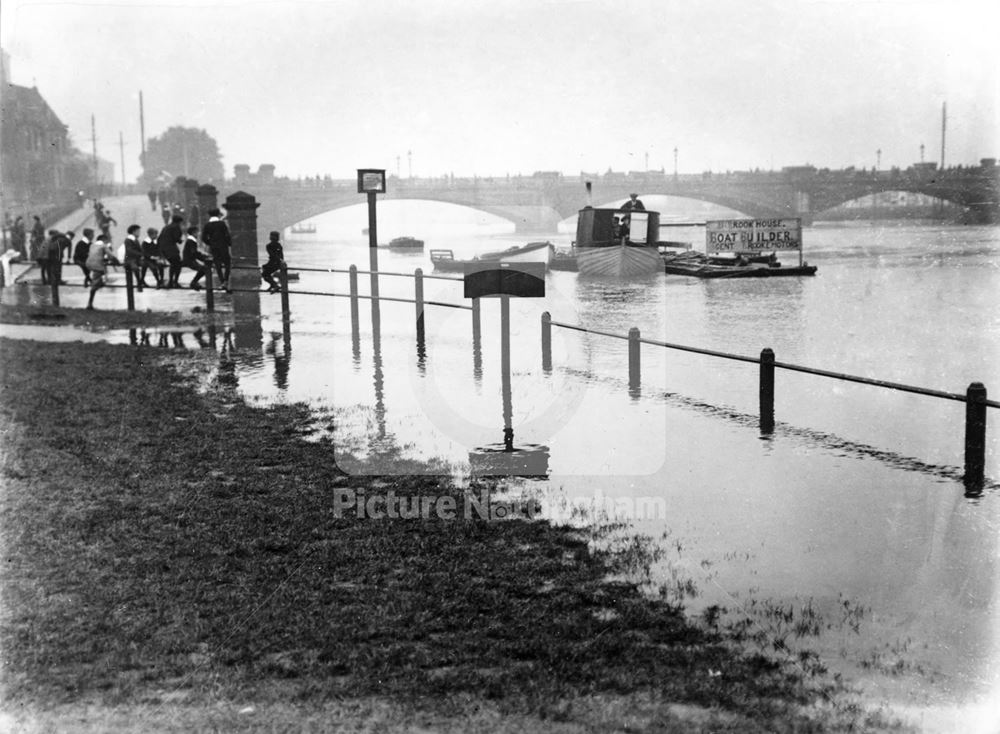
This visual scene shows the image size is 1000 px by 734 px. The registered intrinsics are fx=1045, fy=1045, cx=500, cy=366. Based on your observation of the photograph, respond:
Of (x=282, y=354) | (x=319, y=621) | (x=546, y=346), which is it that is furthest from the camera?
(x=282, y=354)

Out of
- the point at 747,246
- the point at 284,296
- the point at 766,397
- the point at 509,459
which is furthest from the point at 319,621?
the point at 747,246

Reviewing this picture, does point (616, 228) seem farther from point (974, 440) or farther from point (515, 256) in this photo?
point (974, 440)

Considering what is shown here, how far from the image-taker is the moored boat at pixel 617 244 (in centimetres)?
4025

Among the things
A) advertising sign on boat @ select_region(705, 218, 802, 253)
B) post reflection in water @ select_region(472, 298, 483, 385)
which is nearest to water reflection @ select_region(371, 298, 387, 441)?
post reflection in water @ select_region(472, 298, 483, 385)

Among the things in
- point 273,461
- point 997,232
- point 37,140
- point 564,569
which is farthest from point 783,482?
point 37,140

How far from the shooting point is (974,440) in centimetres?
855

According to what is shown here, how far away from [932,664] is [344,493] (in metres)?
4.30

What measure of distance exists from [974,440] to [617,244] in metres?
33.7

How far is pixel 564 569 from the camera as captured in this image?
20.6ft

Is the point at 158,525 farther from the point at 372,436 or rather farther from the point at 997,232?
the point at 997,232

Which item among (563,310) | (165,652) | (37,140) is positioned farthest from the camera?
(37,140)

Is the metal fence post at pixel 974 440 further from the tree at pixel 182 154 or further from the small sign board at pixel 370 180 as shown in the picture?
the tree at pixel 182 154

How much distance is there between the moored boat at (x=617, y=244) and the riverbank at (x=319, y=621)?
106ft

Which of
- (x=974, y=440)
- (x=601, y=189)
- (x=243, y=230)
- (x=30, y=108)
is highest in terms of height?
(x=30, y=108)
